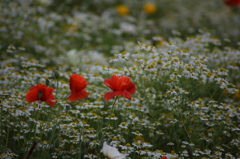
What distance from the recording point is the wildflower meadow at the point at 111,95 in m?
2.03

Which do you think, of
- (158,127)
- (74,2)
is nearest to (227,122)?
(158,127)

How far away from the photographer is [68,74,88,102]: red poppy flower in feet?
6.28

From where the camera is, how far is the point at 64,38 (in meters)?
5.05

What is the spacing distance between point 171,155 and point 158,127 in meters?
0.46

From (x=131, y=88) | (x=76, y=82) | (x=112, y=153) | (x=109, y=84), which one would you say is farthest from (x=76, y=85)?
(x=112, y=153)

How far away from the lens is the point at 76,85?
1.93 meters

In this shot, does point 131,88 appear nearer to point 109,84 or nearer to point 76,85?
point 109,84

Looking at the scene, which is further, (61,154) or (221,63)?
(221,63)

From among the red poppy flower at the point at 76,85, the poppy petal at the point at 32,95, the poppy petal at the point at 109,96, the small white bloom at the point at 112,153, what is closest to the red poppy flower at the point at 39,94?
the poppy petal at the point at 32,95

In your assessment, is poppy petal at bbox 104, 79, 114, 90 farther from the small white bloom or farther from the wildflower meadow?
the small white bloom

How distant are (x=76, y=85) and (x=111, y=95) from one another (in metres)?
0.24

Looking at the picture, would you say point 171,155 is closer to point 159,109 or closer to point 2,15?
point 159,109

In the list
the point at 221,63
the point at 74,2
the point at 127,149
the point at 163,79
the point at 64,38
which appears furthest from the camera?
the point at 74,2

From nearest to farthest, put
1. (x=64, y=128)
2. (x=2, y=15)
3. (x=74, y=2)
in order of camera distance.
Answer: (x=64, y=128) → (x=2, y=15) → (x=74, y=2)
